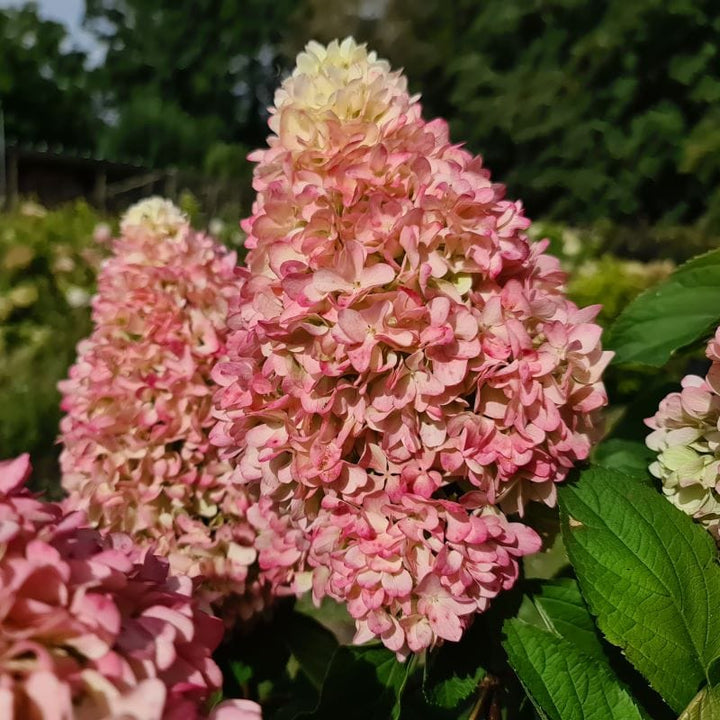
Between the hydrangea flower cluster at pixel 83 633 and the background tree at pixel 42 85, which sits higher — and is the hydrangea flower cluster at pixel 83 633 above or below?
above

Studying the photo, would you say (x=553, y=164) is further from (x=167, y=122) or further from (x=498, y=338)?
(x=498, y=338)

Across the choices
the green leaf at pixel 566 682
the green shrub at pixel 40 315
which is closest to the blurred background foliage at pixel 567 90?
the green shrub at pixel 40 315

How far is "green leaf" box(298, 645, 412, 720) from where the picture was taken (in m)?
0.89

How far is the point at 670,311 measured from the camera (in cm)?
109

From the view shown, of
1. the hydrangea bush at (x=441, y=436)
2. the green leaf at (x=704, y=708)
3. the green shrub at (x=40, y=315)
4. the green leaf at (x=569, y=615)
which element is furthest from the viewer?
the green shrub at (x=40, y=315)

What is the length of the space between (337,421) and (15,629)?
1.31ft

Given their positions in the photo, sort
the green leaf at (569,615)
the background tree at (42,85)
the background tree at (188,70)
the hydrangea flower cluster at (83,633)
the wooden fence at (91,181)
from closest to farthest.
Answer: the hydrangea flower cluster at (83,633)
the green leaf at (569,615)
the wooden fence at (91,181)
the background tree at (42,85)
the background tree at (188,70)

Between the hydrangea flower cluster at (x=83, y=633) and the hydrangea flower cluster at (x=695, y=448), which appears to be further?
the hydrangea flower cluster at (x=695, y=448)

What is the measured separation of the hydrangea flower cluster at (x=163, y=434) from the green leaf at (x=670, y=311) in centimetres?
53

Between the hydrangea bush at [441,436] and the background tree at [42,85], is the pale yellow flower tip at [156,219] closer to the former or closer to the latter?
the hydrangea bush at [441,436]

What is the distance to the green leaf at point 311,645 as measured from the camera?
48.6 inches

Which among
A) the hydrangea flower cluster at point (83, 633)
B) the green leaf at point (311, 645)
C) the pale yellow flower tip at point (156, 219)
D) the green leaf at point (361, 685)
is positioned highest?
the hydrangea flower cluster at point (83, 633)

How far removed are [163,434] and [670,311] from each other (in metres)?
0.70

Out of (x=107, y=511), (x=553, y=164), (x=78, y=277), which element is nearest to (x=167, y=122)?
(x=553, y=164)
